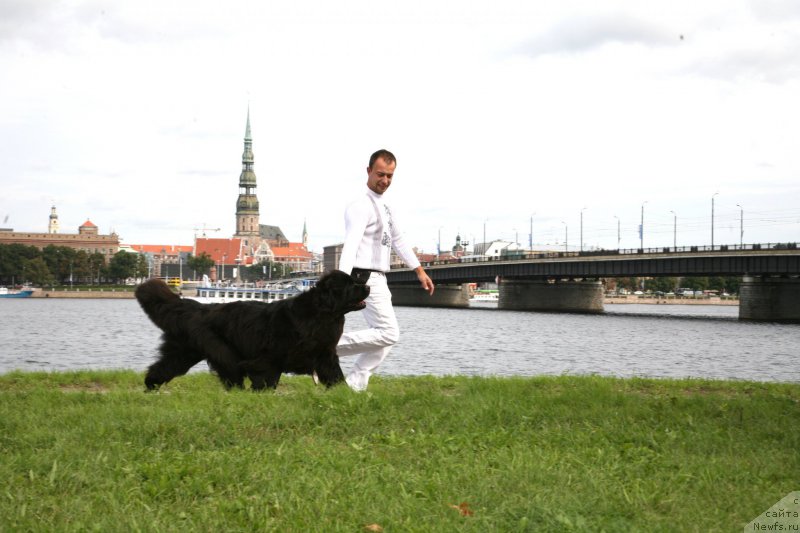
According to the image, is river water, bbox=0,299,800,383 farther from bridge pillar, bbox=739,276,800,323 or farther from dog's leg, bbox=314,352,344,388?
bridge pillar, bbox=739,276,800,323

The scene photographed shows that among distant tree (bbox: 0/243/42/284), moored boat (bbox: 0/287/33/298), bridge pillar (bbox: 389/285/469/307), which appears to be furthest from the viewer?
distant tree (bbox: 0/243/42/284)

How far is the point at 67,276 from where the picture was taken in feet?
461

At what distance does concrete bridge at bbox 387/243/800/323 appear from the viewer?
5719 cm

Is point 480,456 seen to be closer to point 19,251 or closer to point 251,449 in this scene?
point 251,449

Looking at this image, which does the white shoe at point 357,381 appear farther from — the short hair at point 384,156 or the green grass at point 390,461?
the short hair at point 384,156

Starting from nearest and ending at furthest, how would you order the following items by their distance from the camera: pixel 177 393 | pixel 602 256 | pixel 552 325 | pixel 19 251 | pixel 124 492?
pixel 124 492 → pixel 177 393 → pixel 552 325 → pixel 602 256 → pixel 19 251

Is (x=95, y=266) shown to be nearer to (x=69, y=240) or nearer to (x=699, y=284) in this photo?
(x=69, y=240)

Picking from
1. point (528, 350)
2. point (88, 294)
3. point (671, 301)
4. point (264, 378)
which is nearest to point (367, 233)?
point (264, 378)

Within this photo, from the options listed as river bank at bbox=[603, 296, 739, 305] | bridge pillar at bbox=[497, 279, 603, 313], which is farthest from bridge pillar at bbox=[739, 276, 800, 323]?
river bank at bbox=[603, 296, 739, 305]

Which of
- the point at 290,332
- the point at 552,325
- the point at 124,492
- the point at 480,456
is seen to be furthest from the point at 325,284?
the point at 552,325

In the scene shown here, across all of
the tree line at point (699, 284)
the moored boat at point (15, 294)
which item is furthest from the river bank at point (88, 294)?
the tree line at point (699, 284)

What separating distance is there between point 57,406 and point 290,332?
2.03 meters

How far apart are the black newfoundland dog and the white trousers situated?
0.35 m

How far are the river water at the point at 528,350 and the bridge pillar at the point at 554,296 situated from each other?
27.9 m
